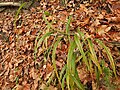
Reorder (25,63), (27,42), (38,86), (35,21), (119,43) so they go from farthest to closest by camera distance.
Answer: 1. (35,21)
2. (27,42)
3. (25,63)
4. (38,86)
5. (119,43)

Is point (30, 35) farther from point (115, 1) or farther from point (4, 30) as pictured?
point (115, 1)

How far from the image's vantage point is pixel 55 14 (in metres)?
3.65

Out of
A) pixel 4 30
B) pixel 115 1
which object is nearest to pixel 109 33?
pixel 115 1

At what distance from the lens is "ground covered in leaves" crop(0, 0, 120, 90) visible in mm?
2596

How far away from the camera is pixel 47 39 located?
312 cm

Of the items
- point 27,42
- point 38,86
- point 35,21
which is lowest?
point 38,86

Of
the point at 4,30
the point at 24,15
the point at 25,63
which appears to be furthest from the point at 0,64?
the point at 24,15

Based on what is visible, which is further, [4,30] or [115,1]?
[4,30]

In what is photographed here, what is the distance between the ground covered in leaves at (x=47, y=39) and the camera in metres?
2.60

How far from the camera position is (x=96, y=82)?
7.77ft

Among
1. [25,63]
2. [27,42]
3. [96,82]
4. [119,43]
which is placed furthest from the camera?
[27,42]

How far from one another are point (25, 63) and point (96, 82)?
1.18 meters

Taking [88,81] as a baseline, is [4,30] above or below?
above

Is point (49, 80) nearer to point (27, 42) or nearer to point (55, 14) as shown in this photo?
point (27, 42)
